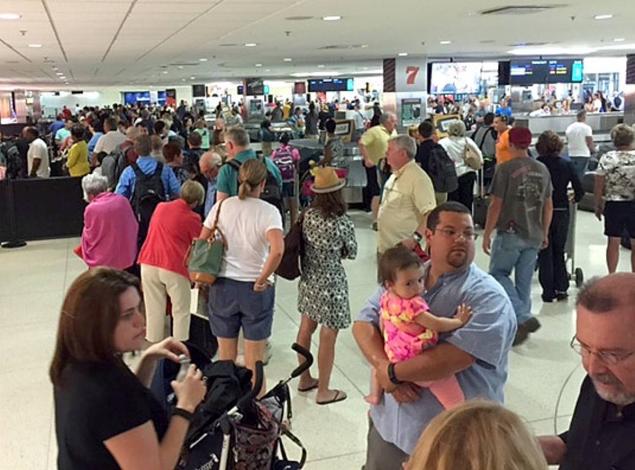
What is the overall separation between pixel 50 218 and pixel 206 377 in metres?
8.84

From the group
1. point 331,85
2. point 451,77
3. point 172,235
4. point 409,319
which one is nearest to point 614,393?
point 409,319

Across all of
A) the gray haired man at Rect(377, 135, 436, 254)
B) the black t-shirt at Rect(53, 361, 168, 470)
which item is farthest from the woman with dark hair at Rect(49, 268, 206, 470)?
the gray haired man at Rect(377, 135, 436, 254)

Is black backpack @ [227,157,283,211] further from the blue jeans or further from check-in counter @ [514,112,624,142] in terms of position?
check-in counter @ [514,112,624,142]

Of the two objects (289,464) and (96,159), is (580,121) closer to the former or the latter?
(96,159)

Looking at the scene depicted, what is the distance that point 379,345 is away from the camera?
2.68 meters

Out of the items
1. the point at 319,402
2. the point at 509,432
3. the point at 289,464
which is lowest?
the point at 319,402

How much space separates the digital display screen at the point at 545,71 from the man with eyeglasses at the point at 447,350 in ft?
61.0

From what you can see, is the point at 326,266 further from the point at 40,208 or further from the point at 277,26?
the point at 40,208

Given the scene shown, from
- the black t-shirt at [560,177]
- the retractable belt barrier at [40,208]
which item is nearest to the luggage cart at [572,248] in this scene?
the black t-shirt at [560,177]

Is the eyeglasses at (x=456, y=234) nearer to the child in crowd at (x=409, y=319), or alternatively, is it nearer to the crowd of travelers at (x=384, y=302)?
the crowd of travelers at (x=384, y=302)

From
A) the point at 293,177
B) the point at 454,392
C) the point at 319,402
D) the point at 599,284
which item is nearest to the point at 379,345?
the point at 454,392

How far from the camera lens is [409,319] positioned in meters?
2.48

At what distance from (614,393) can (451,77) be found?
19501 millimetres

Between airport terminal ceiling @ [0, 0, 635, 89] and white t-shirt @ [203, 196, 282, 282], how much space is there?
3.00m
